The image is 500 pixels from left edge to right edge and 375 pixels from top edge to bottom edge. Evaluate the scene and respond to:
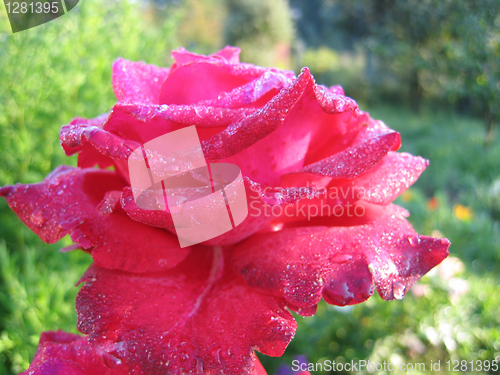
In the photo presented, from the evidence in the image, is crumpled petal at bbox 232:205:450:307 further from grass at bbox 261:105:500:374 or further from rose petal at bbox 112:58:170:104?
grass at bbox 261:105:500:374

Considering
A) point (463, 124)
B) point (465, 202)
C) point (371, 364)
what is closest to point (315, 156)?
point (371, 364)

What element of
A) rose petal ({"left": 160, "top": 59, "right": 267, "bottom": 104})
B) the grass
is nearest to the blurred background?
the grass

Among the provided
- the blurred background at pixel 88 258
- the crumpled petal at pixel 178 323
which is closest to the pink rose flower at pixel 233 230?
the crumpled petal at pixel 178 323

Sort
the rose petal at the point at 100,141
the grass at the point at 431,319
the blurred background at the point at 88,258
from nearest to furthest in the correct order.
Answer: the rose petal at the point at 100,141, the blurred background at the point at 88,258, the grass at the point at 431,319

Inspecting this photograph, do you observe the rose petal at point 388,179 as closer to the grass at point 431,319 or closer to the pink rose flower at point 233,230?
the pink rose flower at point 233,230

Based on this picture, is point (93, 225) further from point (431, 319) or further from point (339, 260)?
point (431, 319)

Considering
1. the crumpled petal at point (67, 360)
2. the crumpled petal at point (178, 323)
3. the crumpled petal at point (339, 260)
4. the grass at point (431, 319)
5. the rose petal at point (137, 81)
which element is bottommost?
the grass at point (431, 319)

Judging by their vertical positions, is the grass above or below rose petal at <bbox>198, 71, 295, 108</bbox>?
below
